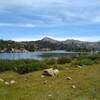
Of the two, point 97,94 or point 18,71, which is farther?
point 18,71

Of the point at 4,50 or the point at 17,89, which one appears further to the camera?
the point at 4,50

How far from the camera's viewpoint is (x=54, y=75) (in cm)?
2016

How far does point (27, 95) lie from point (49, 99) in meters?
1.67

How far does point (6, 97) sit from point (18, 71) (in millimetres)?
11597

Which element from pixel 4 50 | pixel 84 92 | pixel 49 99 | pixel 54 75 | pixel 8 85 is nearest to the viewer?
pixel 49 99

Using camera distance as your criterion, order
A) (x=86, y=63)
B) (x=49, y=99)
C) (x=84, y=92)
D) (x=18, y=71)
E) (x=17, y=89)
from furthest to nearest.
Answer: (x=86, y=63) → (x=18, y=71) → (x=17, y=89) → (x=84, y=92) → (x=49, y=99)

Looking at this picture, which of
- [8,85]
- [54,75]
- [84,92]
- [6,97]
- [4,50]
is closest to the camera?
[6,97]

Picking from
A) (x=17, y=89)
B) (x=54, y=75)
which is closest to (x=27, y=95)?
(x=17, y=89)

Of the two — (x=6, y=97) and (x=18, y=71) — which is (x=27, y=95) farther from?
(x=18, y=71)

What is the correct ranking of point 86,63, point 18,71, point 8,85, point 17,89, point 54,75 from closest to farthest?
point 17,89
point 8,85
point 54,75
point 18,71
point 86,63

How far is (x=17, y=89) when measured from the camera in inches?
585

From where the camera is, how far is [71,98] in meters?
12.2

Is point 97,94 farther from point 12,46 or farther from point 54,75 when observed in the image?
point 12,46

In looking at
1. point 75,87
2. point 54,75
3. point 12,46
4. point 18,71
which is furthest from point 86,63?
point 12,46
